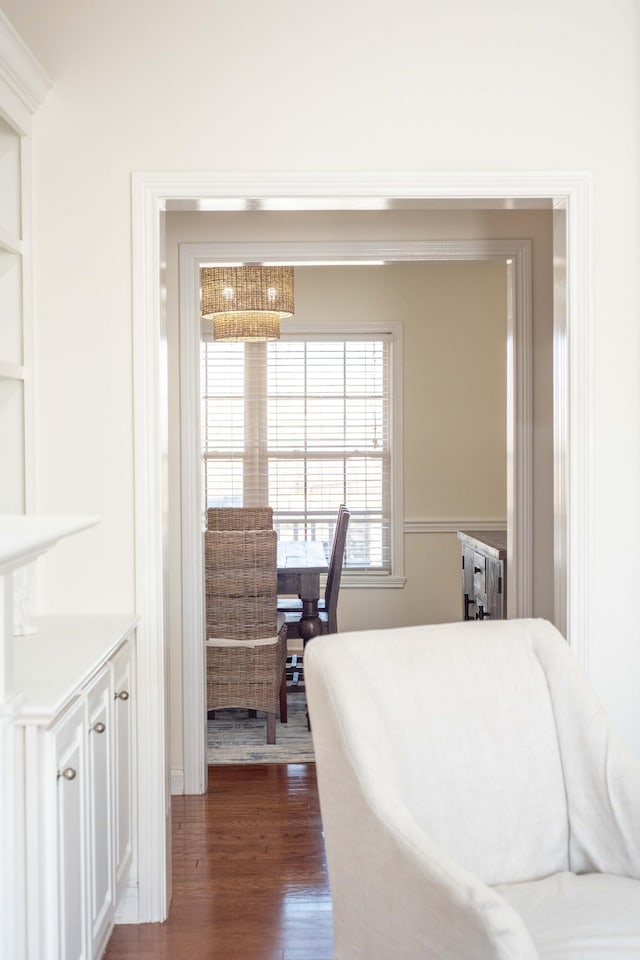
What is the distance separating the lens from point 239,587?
201 inches

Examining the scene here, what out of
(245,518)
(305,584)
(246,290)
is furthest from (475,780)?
(245,518)

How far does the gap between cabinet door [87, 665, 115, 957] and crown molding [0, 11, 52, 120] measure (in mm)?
1610

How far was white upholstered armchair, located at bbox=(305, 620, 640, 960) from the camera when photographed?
1943mm

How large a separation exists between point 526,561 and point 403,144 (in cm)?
190

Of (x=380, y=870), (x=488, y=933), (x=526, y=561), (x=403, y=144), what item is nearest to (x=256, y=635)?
(x=526, y=561)

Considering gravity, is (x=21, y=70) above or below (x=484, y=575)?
above

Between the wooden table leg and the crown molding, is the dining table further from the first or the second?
the crown molding

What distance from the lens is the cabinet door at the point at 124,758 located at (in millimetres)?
2805

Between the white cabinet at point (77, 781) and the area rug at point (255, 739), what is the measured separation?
1889 mm

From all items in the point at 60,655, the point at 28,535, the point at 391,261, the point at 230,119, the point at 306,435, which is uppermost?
the point at 230,119

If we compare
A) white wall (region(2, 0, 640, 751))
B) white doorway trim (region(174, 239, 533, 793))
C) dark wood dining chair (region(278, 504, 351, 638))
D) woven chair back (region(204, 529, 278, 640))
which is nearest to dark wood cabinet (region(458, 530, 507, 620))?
white doorway trim (region(174, 239, 533, 793))

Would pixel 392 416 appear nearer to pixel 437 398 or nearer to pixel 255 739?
pixel 437 398

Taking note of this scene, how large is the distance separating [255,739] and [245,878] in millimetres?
1795

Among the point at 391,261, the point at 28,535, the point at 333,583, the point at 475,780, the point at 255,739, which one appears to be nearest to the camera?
the point at 28,535
